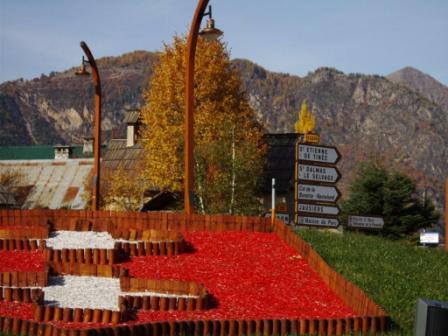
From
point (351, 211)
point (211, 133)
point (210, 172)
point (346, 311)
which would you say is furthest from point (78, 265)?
point (351, 211)

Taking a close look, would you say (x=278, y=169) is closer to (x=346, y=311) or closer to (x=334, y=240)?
(x=334, y=240)

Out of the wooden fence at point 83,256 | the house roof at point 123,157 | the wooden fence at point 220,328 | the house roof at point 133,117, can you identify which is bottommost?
the wooden fence at point 220,328

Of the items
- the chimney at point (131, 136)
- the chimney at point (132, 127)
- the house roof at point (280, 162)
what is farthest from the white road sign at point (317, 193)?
the chimney at point (131, 136)

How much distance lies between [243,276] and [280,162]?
3560cm

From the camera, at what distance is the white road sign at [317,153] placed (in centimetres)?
2527

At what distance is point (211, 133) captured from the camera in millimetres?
40500

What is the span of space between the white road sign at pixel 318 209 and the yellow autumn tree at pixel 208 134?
9.25m

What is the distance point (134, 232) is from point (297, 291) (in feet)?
16.3

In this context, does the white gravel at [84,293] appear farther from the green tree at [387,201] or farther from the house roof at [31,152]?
the house roof at [31,152]

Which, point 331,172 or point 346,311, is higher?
point 331,172

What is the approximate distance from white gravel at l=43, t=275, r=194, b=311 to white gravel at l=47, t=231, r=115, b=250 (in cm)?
244

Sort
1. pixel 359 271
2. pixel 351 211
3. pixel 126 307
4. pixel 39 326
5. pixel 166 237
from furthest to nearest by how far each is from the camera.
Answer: pixel 351 211
pixel 166 237
pixel 359 271
pixel 126 307
pixel 39 326

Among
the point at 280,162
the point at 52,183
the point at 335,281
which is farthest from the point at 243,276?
the point at 52,183

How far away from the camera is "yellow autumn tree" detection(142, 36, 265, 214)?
36.6 m
